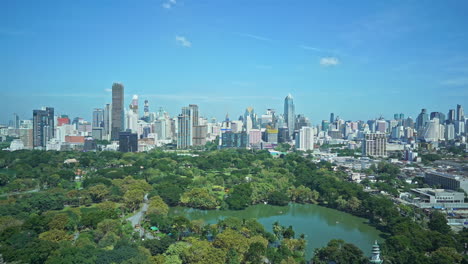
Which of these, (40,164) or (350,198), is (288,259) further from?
(40,164)

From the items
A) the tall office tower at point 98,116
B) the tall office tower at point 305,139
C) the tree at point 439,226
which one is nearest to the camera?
the tree at point 439,226

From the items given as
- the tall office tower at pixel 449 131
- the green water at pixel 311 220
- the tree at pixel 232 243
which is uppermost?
the tall office tower at pixel 449 131

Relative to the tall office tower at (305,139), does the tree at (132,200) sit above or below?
below

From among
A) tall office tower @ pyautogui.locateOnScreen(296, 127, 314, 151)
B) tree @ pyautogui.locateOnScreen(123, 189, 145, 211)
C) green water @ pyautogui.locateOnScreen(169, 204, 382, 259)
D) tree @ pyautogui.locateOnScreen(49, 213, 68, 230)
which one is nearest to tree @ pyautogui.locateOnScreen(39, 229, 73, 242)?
tree @ pyautogui.locateOnScreen(49, 213, 68, 230)

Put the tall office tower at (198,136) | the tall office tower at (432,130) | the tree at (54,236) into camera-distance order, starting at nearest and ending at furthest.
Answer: the tree at (54,236), the tall office tower at (198,136), the tall office tower at (432,130)

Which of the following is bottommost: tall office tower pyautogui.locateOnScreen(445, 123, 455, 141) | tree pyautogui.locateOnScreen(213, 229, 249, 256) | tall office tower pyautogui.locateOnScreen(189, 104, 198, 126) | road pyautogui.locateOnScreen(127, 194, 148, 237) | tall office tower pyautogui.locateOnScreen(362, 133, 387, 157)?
road pyautogui.locateOnScreen(127, 194, 148, 237)

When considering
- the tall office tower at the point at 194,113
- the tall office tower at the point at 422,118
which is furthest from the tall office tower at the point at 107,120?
the tall office tower at the point at 422,118

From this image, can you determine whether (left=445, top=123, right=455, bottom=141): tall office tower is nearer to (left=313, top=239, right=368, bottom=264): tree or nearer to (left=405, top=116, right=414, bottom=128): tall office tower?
(left=405, top=116, right=414, bottom=128): tall office tower

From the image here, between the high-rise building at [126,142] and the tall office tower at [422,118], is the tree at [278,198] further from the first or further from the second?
the tall office tower at [422,118]
